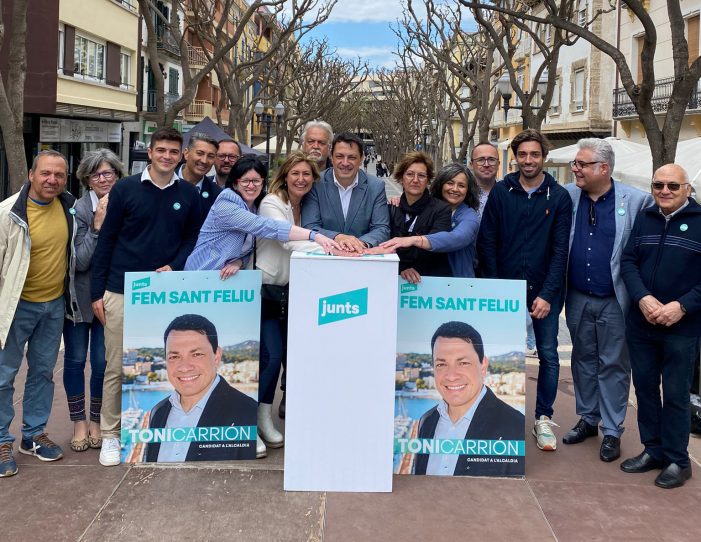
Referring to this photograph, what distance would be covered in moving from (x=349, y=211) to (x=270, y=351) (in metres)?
1.06

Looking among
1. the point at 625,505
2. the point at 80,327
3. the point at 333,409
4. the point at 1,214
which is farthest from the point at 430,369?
the point at 1,214

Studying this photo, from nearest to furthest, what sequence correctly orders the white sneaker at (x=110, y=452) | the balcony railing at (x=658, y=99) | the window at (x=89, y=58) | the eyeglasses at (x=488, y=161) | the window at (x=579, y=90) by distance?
the white sneaker at (x=110, y=452) → the eyeglasses at (x=488, y=161) → the balcony railing at (x=658, y=99) → the window at (x=89, y=58) → the window at (x=579, y=90)

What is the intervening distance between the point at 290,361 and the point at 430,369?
0.97 m

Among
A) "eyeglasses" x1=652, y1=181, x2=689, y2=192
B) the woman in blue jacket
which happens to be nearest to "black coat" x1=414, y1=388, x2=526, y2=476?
the woman in blue jacket

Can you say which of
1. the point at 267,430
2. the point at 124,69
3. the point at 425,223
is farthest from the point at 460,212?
the point at 124,69

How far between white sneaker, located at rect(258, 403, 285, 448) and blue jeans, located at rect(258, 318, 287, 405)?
14cm

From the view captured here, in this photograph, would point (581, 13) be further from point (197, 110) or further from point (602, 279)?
point (602, 279)

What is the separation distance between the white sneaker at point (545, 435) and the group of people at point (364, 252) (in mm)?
10

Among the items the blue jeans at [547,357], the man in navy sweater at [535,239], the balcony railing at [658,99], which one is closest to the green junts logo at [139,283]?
the man in navy sweater at [535,239]

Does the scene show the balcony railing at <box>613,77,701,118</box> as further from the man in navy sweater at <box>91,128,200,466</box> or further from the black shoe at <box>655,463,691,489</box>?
the man in navy sweater at <box>91,128,200,466</box>

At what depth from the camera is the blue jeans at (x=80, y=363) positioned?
490 cm

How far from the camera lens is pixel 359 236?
4.82 m

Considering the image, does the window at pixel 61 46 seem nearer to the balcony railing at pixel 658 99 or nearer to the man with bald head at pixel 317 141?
the balcony railing at pixel 658 99

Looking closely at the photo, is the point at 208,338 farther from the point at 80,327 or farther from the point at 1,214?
the point at 1,214
